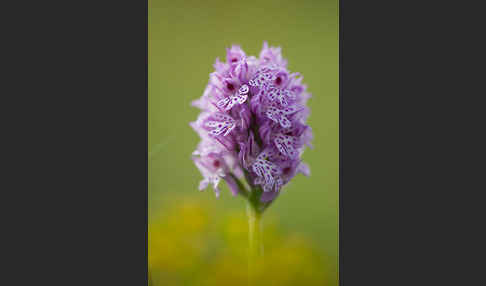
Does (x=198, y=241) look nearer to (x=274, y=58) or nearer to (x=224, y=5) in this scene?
(x=274, y=58)

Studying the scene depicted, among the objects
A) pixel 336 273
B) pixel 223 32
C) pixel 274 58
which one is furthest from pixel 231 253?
pixel 223 32

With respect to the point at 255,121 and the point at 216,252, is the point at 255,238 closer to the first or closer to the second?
the point at 216,252

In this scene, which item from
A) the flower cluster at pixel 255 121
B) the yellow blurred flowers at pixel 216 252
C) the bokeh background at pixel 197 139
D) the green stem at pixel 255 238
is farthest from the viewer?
the bokeh background at pixel 197 139

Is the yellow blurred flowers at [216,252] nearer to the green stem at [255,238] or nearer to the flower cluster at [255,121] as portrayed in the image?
the green stem at [255,238]

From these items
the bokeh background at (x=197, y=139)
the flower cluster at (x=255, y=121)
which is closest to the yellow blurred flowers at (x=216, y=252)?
the bokeh background at (x=197, y=139)

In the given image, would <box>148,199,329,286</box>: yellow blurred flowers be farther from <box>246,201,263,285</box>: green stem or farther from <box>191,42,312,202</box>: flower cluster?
<box>191,42,312,202</box>: flower cluster

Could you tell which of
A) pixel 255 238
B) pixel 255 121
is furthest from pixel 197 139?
pixel 255 238
